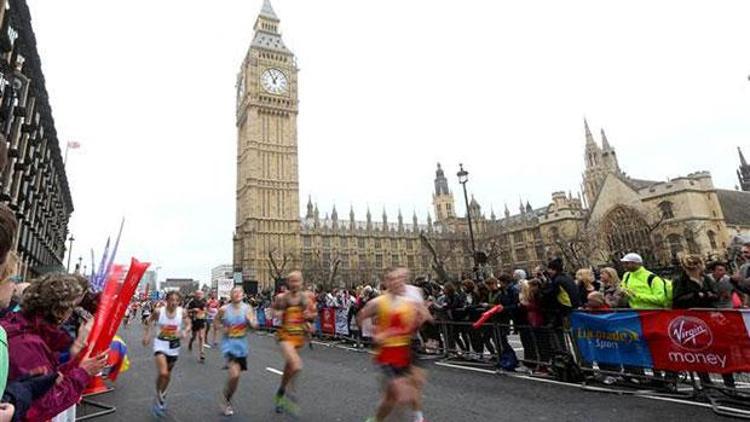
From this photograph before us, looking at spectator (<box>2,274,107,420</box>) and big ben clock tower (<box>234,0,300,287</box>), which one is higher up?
big ben clock tower (<box>234,0,300,287</box>)

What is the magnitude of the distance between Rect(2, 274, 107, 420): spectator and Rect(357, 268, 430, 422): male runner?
299 centimetres

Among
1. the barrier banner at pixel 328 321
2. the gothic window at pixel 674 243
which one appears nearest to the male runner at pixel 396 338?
the barrier banner at pixel 328 321

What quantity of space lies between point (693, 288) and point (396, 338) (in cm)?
529

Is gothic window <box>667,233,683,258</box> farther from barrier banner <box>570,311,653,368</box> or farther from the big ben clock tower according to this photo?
the big ben clock tower

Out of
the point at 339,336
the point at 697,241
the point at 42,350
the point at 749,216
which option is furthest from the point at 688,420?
the point at 749,216

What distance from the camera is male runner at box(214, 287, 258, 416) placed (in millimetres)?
6746

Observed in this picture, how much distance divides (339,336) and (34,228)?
30.3 meters

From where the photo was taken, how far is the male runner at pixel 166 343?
6.94 m

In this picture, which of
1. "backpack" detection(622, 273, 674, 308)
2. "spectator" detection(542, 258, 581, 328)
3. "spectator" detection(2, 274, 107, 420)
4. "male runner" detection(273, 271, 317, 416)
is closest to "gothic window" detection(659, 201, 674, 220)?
"spectator" detection(542, 258, 581, 328)

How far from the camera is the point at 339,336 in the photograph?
1775 cm

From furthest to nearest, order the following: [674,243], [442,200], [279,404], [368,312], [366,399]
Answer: [442,200], [674,243], [366,399], [279,404], [368,312]

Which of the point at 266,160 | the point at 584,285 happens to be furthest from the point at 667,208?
the point at 266,160

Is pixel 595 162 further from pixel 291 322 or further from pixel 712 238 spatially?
pixel 291 322

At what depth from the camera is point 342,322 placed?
17.4 m
